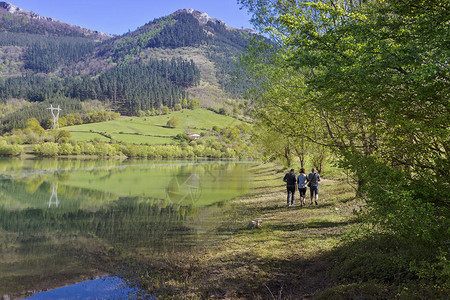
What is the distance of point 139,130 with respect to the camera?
165 metres

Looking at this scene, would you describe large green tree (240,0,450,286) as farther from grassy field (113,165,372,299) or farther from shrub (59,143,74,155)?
shrub (59,143,74,155)

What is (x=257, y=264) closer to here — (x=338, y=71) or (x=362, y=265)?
(x=362, y=265)

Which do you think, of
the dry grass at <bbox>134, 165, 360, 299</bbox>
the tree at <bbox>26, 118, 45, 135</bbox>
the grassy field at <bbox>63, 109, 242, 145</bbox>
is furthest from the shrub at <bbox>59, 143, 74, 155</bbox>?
the dry grass at <bbox>134, 165, 360, 299</bbox>

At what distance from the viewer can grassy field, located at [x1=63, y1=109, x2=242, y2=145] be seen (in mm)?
147212

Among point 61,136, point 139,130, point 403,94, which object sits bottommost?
point 403,94

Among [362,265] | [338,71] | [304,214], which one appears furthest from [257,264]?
[304,214]

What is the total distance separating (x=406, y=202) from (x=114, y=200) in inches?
1233

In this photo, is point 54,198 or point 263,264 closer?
point 263,264

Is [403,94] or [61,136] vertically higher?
[61,136]

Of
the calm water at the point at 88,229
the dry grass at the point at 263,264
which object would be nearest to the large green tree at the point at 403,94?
the dry grass at the point at 263,264

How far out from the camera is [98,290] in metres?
11.4

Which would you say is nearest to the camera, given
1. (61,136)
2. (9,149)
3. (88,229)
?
(88,229)

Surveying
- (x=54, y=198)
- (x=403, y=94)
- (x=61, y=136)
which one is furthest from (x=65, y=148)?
(x=403, y=94)

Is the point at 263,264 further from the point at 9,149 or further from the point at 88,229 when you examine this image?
the point at 9,149
